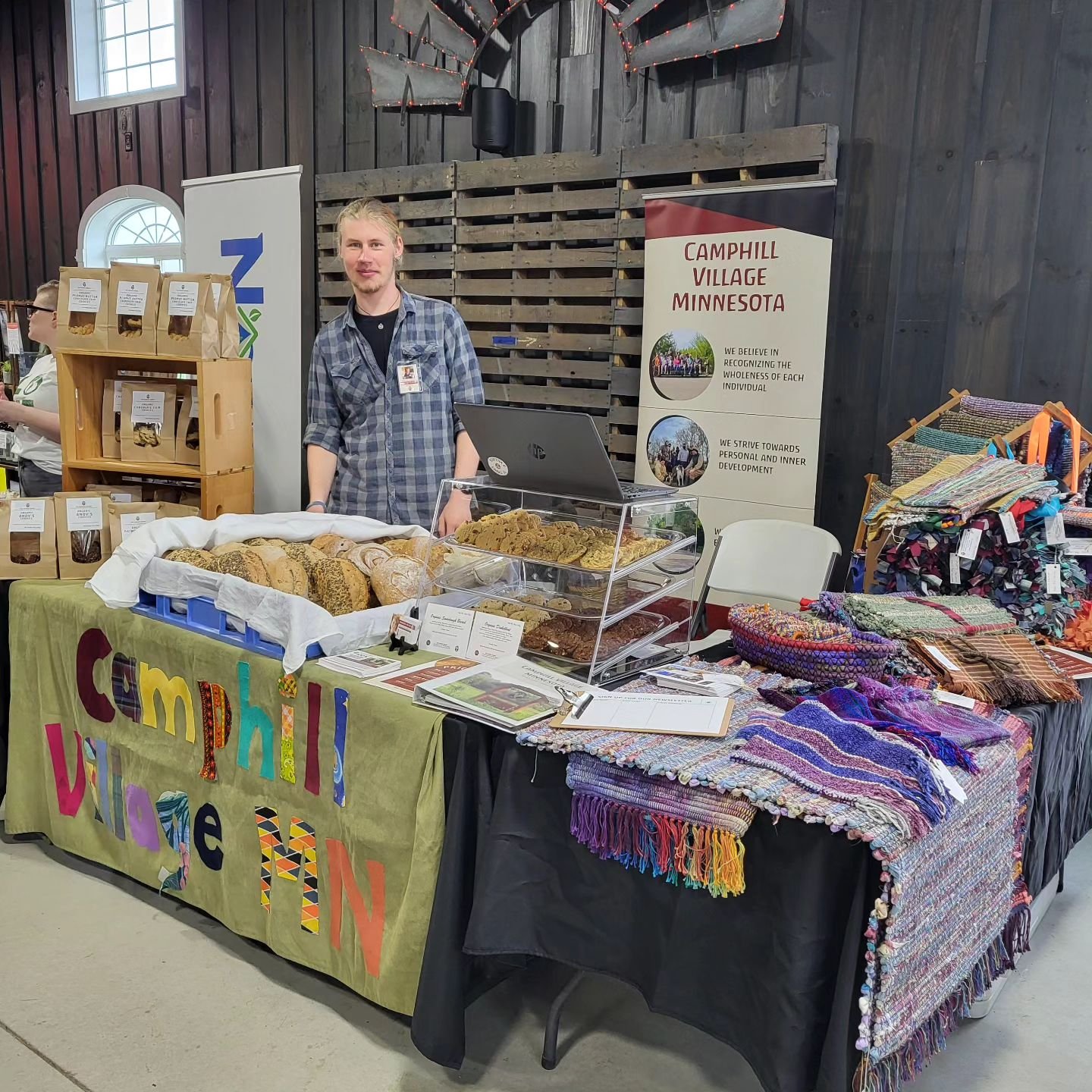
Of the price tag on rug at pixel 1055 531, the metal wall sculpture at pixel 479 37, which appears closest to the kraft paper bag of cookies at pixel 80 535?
the price tag on rug at pixel 1055 531

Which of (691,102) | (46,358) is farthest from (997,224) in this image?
(46,358)

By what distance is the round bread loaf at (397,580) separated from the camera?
2441 mm

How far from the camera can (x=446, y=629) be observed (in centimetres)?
223

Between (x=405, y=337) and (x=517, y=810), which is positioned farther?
(x=405, y=337)

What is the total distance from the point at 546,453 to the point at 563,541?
19 cm

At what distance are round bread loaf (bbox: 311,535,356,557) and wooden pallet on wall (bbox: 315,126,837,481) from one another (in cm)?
232

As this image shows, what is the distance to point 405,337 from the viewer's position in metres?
3.21

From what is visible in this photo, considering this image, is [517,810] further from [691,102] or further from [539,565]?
[691,102]

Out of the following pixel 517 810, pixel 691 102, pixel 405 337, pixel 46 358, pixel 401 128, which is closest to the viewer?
pixel 517 810

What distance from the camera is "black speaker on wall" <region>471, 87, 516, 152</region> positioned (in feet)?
16.1

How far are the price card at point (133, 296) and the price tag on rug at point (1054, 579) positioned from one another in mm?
2810

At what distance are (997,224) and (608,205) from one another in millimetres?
1680

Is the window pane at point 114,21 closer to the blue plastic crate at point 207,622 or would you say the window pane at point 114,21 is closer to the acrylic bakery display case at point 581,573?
the blue plastic crate at point 207,622

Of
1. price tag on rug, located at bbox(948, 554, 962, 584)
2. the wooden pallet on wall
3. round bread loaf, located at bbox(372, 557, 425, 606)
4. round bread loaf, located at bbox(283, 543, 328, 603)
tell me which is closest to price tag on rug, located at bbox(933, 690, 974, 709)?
price tag on rug, located at bbox(948, 554, 962, 584)
